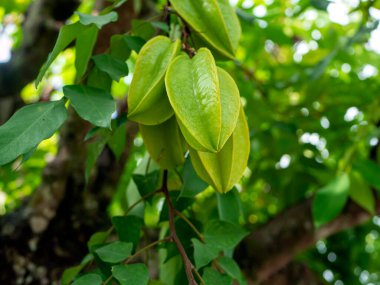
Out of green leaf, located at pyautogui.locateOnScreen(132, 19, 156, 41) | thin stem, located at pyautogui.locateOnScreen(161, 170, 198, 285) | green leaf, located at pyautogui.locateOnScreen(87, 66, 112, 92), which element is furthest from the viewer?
green leaf, located at pyautogui.locateOnScreen(132, 19, 156, 41)

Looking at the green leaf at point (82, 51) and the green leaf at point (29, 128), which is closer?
the green leaf at point (29, 128)

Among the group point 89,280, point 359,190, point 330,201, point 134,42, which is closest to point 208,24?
point 134,42

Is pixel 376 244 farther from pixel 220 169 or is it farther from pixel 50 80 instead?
pixel 220 169

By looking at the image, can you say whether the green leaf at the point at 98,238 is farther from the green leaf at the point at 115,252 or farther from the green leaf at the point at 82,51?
the green leaf at the point at 82,51

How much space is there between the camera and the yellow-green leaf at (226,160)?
2.75 ft

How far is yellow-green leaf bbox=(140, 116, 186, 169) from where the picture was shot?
88 cm

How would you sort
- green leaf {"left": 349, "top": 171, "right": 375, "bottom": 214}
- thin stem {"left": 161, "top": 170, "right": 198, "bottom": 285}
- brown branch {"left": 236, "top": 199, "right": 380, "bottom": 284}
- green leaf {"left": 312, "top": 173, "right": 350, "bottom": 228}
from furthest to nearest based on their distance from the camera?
brown branch {"left": 236, "top": 199, "right": 380, "bottom": 284}, green leaf {"left": 349, "top": 171, "right": 375, "bottom": 214}, green leaf {"left": 312, "top": 173, "right": 350, "bottom": 228}, thin stem {"left": 161, "top": 170, "right": 198, "bottom": 285}

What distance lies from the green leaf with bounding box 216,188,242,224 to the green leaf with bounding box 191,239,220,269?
134 mm

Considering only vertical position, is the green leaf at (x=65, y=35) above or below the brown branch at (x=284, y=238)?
above

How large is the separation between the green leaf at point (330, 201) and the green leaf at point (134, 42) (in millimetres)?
703

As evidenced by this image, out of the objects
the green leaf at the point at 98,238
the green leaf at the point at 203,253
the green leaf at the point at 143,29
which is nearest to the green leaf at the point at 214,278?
the green leaf at the point at 203,253

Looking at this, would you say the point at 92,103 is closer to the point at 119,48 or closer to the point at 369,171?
the point at 119,48

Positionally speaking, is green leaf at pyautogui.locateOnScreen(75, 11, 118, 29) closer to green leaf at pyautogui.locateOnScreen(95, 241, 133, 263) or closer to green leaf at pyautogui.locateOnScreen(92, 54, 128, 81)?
green leaf at pyautogui.locateOnScreen(92, 54, 128, 81)

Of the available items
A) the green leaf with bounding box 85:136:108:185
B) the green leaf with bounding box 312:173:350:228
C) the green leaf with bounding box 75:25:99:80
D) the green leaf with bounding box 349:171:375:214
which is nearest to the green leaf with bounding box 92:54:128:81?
the green leaf with bounding box 75:25:99:80
